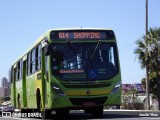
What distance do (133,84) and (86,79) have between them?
69417mm

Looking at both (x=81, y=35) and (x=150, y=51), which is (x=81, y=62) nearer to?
(x=81, y=35)

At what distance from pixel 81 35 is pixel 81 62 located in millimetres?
1143

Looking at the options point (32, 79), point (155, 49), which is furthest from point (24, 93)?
point (155, 49)

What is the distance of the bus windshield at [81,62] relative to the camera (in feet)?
52.1

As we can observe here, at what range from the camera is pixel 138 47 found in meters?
43.1

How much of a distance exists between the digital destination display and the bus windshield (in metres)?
0.29

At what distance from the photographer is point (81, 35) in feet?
54.1

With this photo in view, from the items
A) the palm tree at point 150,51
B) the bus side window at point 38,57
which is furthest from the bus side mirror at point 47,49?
the palm tree at point 150,51

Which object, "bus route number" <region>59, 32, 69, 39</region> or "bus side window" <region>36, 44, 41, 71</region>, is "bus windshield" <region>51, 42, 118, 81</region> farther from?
"bus side window" <region>36, 44, 41, 71</region>

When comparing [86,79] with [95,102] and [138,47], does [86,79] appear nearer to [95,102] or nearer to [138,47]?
[95,102]

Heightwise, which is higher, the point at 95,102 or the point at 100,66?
the point at 100,66

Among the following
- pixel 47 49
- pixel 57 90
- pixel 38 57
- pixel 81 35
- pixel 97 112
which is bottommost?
pixel 97 112

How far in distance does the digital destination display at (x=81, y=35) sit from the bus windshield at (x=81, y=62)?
0.96ft

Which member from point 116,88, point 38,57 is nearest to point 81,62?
point 116,88
